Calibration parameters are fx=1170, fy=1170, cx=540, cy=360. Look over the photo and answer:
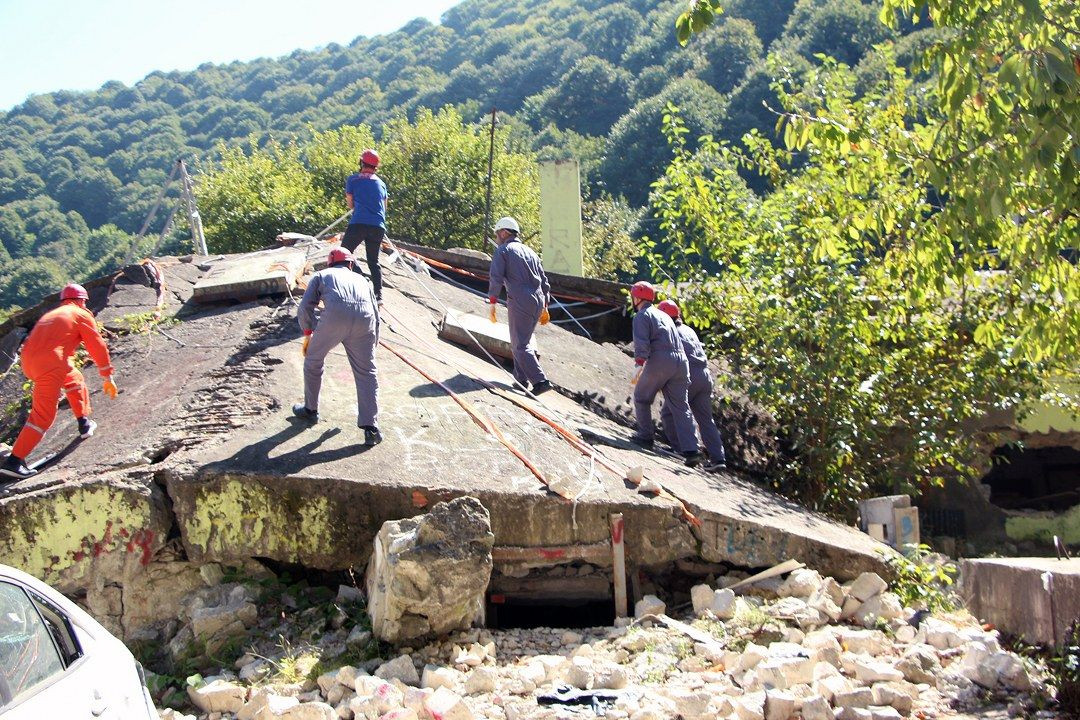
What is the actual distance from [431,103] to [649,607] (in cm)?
6416

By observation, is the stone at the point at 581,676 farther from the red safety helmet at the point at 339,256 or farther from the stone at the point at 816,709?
the red safety helmet at the point at 339,256

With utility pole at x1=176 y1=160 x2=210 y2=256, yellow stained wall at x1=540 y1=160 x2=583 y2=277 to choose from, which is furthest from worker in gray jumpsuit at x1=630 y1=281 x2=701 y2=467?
yellow stained wall at x1=540 y1=160 x2=583 y2=277

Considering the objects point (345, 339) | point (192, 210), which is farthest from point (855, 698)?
point (192, 210)

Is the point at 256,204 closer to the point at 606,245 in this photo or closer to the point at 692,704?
the point at 606,245

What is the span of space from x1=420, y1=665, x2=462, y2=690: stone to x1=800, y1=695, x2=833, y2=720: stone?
200cm

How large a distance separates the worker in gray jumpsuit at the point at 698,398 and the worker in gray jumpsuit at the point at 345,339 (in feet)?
10.2

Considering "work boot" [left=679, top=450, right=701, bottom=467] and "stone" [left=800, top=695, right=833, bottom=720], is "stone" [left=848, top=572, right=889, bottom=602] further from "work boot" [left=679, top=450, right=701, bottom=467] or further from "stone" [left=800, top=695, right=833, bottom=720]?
"work boot" [left=679, top=450, right=701, bottom=467]

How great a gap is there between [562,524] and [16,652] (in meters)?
4.51

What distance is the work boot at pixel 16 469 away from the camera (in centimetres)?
844

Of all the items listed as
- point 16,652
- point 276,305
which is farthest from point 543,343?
point 16,652

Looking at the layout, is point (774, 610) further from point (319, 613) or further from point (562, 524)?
point (319, 613)

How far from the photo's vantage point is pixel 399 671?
692cm

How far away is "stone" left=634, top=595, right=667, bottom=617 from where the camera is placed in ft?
26.1

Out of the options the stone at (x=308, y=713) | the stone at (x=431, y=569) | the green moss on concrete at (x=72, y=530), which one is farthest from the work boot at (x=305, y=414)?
the stone at (x=308, y=713)
